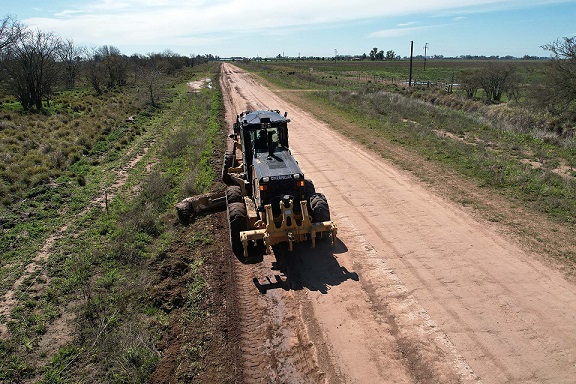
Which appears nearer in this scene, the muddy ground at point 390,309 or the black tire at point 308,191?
the muddy ground at point 390,309

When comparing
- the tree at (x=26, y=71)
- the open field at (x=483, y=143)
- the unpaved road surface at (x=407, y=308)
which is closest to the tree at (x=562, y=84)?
the open field at (x=483, y=143)

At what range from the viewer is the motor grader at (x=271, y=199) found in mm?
8828

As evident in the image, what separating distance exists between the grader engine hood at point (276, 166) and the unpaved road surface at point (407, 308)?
1861mm

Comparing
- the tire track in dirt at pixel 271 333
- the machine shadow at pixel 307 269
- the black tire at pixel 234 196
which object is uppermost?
the black tire at pixel 234 196

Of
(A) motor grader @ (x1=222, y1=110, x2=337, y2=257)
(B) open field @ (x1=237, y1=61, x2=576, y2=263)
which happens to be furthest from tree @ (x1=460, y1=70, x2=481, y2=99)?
(A) motor grader @ (x1=222, y1=110, x2=337, y2=257)

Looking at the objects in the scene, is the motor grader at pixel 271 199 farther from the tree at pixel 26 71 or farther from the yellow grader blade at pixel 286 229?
the tree at pixel 26 71

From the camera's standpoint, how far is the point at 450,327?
6898 millimetres

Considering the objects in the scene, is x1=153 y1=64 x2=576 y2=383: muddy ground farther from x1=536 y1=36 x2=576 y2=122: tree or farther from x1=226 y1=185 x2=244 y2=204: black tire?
x1=536 y1=36 x2=576 y2=122: tree

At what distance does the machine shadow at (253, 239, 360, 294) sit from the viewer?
327 inches

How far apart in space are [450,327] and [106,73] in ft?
178

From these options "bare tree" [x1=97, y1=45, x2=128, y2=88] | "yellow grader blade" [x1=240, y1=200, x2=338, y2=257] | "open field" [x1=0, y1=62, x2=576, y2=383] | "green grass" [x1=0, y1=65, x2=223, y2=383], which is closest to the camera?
"open field" [x1=0, y1=62, x2=576, y2=383]

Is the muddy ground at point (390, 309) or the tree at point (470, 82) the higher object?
the tree at point (470, 82)

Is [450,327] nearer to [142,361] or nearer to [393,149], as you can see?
[142,361]

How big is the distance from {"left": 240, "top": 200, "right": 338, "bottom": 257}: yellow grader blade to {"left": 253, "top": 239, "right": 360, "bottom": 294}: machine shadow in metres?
0.46
